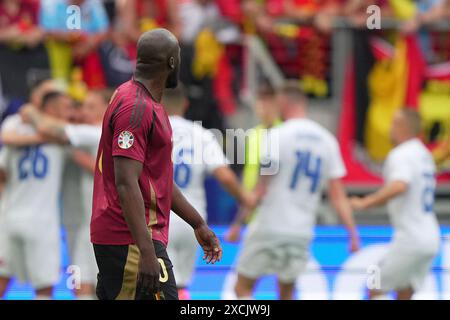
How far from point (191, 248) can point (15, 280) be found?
2155 mm

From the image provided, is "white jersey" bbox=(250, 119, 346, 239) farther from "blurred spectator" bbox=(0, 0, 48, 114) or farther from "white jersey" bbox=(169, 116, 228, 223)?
"blurred spectator" bbox=(0, 0, 48, 114)

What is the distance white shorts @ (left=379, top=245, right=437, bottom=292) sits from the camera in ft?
30.4

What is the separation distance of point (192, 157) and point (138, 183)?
3.25m

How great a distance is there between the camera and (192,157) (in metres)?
8.62

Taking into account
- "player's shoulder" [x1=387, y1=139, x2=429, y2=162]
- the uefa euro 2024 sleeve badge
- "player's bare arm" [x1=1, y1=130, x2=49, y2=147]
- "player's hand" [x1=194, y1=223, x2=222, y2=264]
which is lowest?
"player's hand" [x1=194, y1=223, x2=222, y2=264]

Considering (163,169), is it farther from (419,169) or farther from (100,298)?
(419,169)

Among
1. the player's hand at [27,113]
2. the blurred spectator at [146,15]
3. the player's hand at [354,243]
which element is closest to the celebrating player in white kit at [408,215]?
the player's hand at [354,243]

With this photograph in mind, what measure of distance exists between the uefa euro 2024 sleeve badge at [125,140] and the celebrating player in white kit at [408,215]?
4.25 meters

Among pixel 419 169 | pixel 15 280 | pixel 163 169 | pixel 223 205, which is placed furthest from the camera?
pixel 223 205

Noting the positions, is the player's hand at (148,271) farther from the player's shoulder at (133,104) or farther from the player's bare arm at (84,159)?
the player's bare arm at (84,159)

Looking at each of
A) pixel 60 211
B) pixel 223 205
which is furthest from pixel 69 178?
pixel 223 205

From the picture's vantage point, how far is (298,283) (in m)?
9.89

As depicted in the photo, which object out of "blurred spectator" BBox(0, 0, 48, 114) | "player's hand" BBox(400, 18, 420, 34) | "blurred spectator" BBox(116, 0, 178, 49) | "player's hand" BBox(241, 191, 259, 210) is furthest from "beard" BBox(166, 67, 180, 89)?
"player's hand" BBox(400, 18, 420, 34)

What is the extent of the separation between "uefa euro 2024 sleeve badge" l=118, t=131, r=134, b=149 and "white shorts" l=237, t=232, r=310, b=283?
13.3 ft
